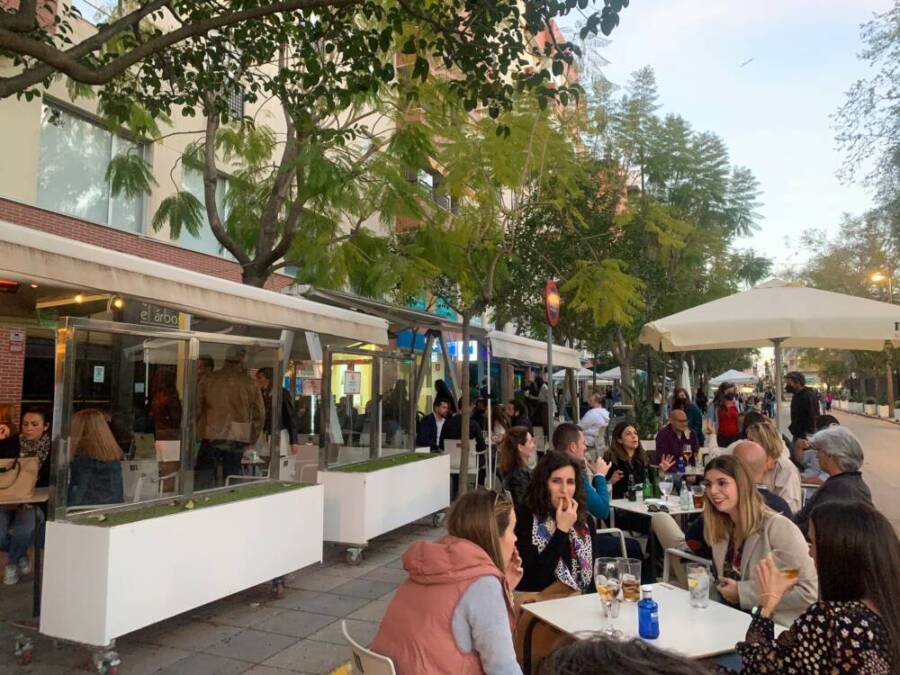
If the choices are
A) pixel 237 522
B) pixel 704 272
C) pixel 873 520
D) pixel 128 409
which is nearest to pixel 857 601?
pixel 873 520

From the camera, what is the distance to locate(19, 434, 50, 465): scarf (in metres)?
6.25

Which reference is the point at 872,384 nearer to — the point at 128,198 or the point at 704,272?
the point at 704,272

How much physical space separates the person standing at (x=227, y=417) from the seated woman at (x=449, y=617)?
355 cm

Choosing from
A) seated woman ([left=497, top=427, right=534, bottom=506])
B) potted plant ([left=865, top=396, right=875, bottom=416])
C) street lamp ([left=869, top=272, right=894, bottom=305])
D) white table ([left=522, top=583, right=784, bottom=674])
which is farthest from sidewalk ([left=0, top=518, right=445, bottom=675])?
potted plant ([left=865, top=396, right=875, bottom=416])

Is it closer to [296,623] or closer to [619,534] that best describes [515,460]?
[619,534]

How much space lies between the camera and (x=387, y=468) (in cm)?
754

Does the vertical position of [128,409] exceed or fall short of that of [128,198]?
it falls short

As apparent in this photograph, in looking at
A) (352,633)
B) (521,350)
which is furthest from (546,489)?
(521,350)

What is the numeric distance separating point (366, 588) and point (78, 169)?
11.1 metres

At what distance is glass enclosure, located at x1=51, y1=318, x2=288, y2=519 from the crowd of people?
8.05 ft

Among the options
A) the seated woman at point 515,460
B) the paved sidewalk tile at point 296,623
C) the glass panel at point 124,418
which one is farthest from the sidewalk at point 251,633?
the seated woman at point 515,460

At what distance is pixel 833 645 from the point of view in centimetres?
219

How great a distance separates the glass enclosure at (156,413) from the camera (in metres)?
4.61

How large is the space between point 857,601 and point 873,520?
0.28 meters
